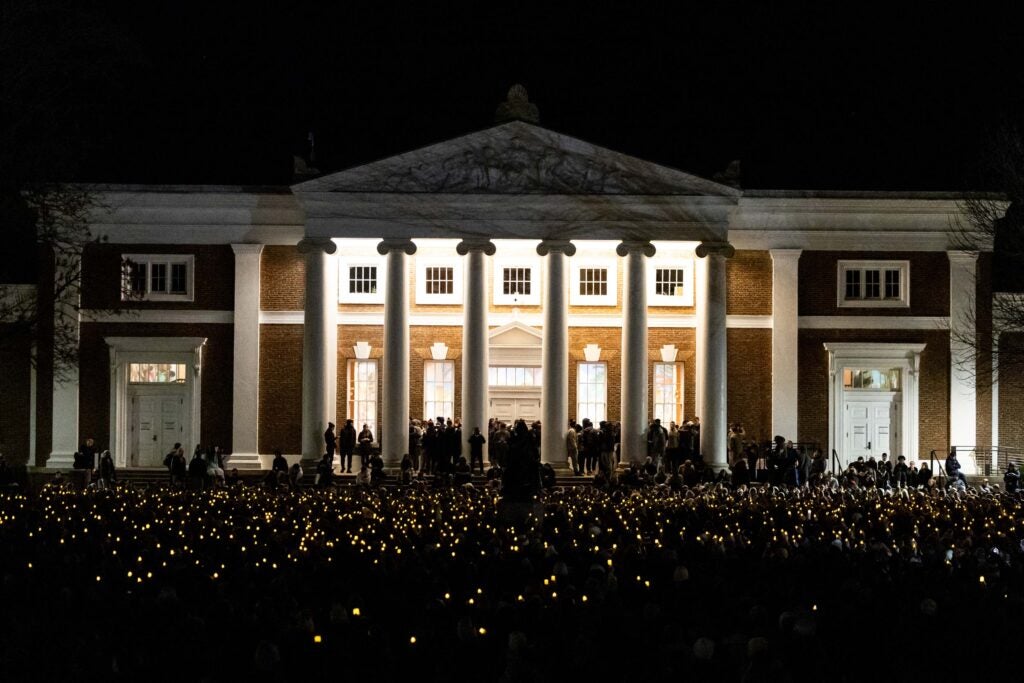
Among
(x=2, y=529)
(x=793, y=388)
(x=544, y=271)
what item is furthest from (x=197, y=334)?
(x=2, y=529)

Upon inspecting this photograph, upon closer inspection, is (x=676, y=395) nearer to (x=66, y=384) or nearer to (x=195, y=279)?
(x=195, y=279)

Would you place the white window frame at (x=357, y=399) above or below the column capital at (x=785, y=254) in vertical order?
below

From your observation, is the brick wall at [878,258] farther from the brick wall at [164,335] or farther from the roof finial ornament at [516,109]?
the brick wall at [164,335]

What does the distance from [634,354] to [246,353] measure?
41.7 feet

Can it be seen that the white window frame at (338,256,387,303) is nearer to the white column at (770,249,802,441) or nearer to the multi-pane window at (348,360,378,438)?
the multi-pane window at (348,360,378,438)

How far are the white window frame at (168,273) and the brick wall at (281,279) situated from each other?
2.35 m

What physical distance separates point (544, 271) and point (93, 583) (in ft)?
95.6

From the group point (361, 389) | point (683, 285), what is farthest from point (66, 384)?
point (683, 285)

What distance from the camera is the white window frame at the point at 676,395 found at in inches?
1599

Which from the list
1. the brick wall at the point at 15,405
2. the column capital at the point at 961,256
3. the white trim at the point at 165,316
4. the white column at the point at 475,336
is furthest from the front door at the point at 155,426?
the column capital at the point at 961,256

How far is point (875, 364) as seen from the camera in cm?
3906

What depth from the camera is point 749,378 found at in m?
38.9

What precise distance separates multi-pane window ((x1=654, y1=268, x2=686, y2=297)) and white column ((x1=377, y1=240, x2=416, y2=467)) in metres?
9.13

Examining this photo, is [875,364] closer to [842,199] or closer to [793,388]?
[793,388]
